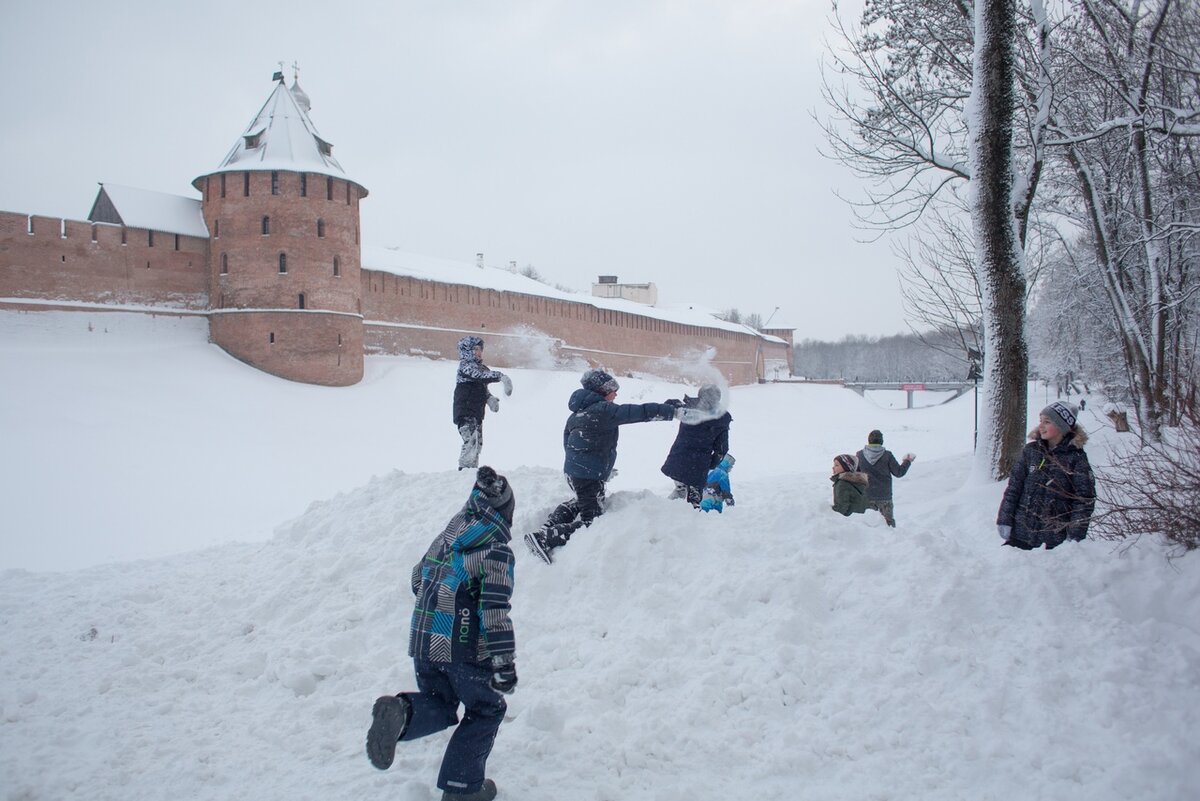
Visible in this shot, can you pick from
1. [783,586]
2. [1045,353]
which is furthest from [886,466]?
[1045,353]

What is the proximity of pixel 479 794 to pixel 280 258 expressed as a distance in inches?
848

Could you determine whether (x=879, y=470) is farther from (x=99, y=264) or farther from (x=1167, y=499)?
(x=99, y=264)

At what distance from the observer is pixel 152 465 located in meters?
14.3

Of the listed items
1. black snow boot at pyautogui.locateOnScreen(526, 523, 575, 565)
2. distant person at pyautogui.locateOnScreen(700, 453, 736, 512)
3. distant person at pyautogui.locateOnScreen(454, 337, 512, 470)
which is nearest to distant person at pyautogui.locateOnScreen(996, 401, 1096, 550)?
distant person at pyautogui.locateOnScreen(700, 453, 736, 512)

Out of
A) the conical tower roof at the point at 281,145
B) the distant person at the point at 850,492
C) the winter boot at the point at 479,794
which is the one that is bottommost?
the winter boot at the point at 479,794

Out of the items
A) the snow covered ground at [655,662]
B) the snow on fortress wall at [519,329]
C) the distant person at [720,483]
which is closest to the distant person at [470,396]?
the snow covered ground at [655,662]

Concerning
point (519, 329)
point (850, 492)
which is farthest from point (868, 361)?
point (850, 492)

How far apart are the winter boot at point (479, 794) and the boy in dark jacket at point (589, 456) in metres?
2.04

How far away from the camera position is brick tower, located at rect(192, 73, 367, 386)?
70.6 ft

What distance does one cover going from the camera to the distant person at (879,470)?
268 inches

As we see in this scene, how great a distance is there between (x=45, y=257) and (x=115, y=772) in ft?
66.8

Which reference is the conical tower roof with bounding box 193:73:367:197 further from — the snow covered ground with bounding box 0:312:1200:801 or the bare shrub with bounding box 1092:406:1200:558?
the bare shrub with bounding box 1092:406:1200:558

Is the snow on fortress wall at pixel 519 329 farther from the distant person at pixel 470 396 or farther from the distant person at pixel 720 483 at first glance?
the distant person at pixel 720 483

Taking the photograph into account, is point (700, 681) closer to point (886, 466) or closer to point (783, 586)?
point (783, 586)
